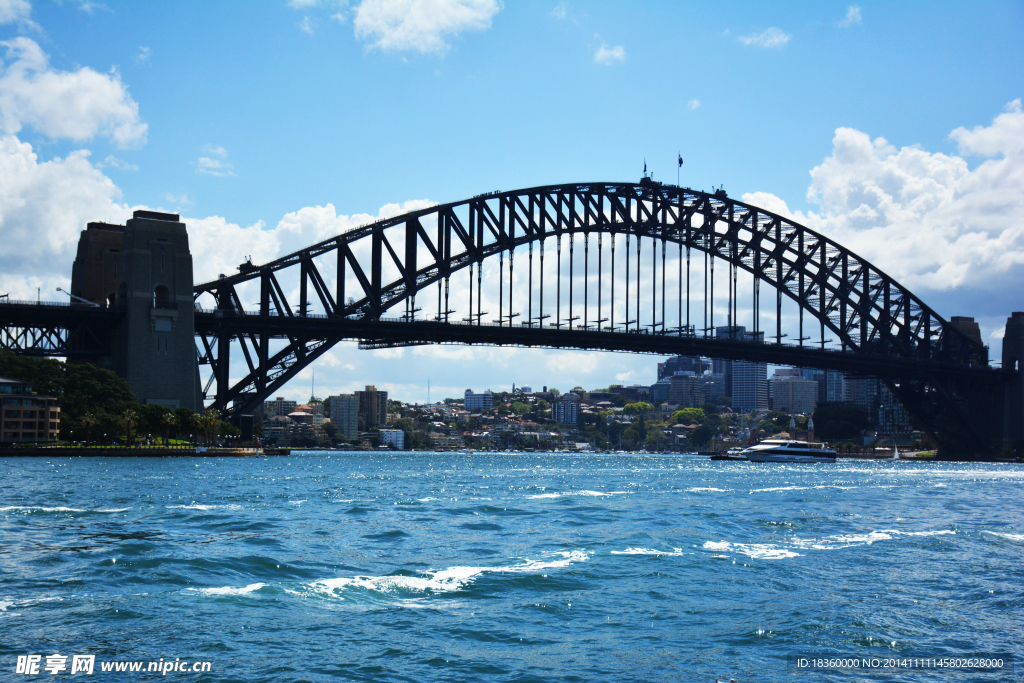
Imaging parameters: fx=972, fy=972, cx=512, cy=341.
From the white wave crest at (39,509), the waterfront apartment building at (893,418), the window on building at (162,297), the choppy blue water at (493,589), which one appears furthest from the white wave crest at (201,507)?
the waterfront apartment building at (893,418)

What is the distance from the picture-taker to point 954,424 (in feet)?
368

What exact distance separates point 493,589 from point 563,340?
243ft

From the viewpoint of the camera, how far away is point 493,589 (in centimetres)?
1686

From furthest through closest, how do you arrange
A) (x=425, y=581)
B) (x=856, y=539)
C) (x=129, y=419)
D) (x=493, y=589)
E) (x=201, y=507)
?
1. (x=129, y=419)
2. (x=201, y=507)
3. (x=856, y=539)
4. (x=425, y=581)
5. (x=493, y=589)

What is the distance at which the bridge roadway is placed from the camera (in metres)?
79.1

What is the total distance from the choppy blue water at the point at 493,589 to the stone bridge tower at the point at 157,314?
42.3m

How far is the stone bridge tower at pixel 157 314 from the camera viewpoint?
7238 centimetres

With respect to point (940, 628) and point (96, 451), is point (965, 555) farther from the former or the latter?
point (96, 451)

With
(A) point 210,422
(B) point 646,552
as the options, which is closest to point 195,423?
(A) point 210,422

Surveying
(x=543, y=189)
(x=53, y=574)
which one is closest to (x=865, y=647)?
(x=53, y=574)

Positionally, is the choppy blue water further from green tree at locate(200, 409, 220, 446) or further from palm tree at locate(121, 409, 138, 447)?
green tree at locate(200, 409, 220, 446)

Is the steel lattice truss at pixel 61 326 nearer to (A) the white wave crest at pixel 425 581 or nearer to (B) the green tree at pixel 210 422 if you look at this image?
(B) the green tree at pixel 210 422

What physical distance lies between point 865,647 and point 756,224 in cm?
9762

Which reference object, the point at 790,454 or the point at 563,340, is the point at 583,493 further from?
the point at 790,454
